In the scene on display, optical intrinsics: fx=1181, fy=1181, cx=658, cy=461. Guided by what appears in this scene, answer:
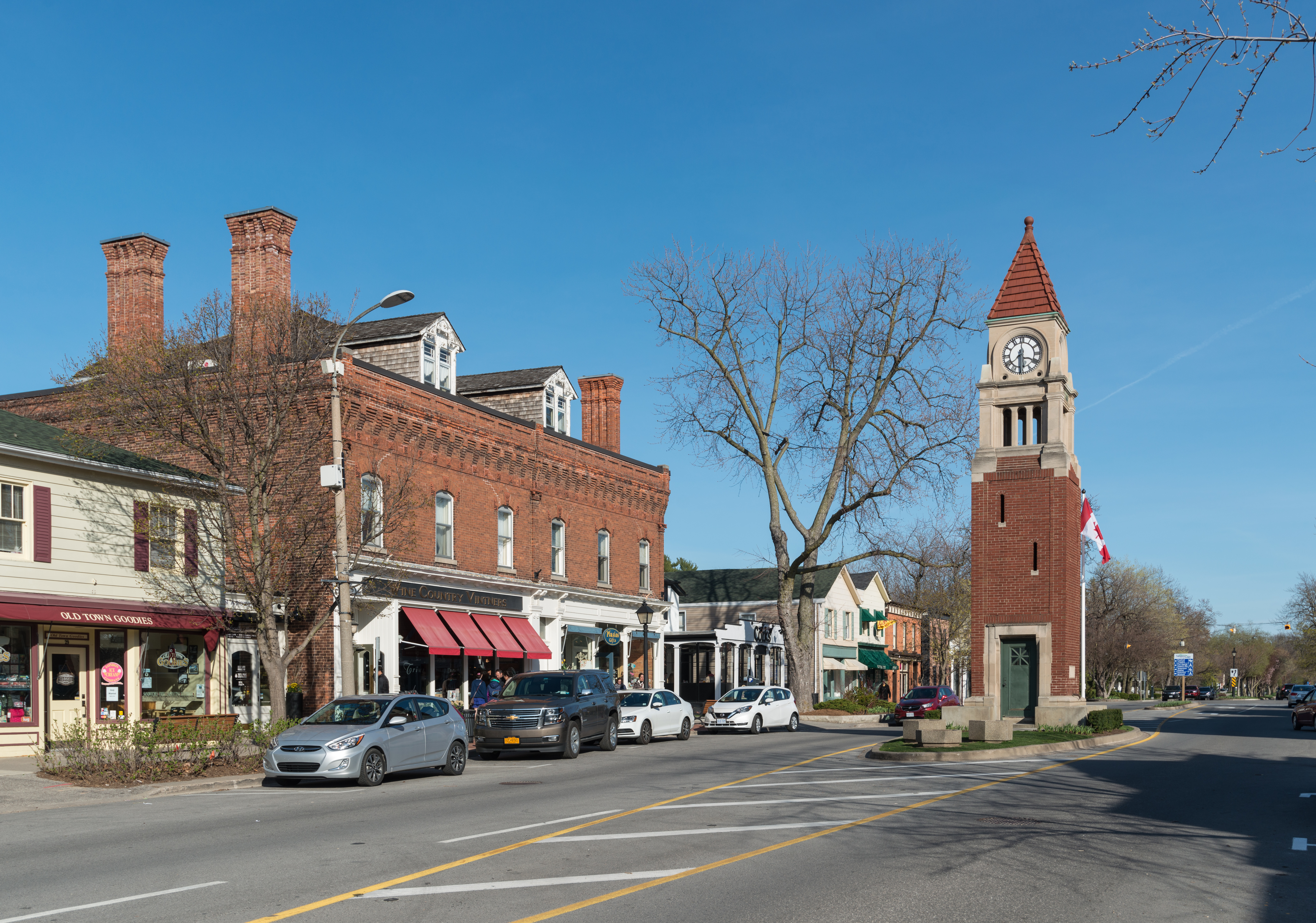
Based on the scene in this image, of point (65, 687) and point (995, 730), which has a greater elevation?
point (65, 687)

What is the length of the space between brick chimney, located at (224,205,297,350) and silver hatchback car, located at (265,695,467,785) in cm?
1460

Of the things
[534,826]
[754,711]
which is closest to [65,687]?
[534,826]

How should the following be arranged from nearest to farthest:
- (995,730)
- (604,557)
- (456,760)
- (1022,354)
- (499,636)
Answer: (456,760), (995,730), (499,636), (1022,354), (604,557)

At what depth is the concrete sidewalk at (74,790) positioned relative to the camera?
17.2 m

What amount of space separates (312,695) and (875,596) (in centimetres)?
5159

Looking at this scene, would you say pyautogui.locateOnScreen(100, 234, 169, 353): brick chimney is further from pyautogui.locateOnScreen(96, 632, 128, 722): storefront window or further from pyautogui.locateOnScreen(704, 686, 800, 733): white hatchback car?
pyautogui.locateOnScreen(704, 686, 800, 733): white hatchback car

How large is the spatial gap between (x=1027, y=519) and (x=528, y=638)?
1819 cm

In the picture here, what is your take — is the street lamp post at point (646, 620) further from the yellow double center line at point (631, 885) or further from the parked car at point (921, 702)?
the yellow double center line at point (631, 885)

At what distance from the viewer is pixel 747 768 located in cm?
2248

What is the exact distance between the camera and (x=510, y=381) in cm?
4191

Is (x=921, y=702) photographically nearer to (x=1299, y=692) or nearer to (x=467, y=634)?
(x=467, y=634)

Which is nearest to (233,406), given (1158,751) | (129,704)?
Result: (129,704)

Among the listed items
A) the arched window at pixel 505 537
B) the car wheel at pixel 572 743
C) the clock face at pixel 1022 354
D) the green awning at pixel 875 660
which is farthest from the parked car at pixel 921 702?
the green awning at pixel 875 660

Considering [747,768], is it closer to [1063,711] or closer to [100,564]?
[100,564]
